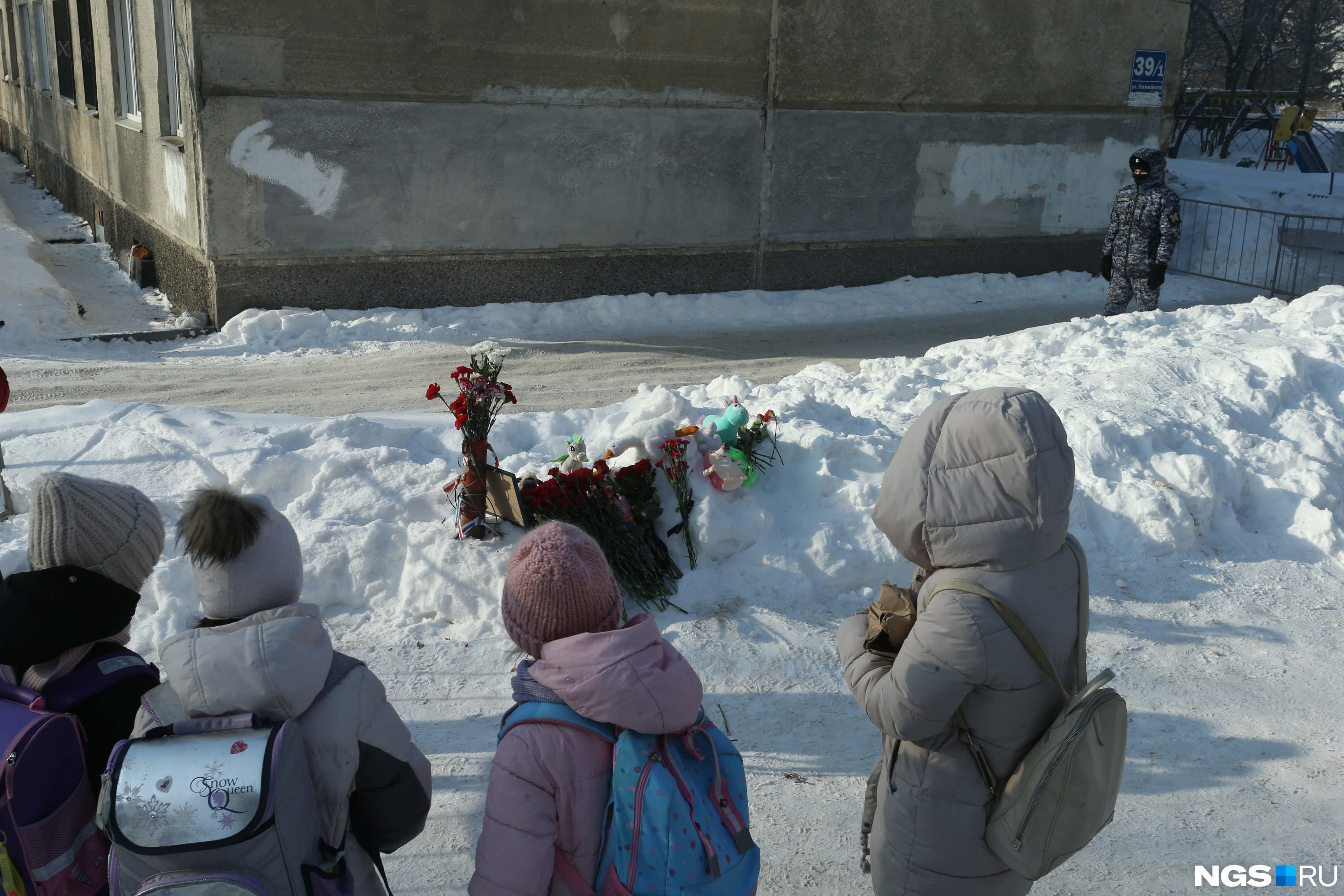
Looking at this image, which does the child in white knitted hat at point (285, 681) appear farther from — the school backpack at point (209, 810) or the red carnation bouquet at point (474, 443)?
the red carnation bouquet at point (474, 443)

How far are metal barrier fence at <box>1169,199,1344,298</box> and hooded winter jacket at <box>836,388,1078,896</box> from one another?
15457mm

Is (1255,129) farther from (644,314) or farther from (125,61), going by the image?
(125,61)

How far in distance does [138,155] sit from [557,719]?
12.8 m

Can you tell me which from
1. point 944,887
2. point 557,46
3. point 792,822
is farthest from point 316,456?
point 557,46

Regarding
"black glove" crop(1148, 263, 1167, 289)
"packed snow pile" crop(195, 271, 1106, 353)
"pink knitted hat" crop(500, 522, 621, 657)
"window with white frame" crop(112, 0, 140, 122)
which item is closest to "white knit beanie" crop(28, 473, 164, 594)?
"pink knitted hat" crop(500, 522, 621, 657)

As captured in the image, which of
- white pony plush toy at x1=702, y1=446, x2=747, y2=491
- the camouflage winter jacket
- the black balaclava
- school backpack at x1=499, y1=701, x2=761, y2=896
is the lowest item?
white pony plush toy at x1=702, y1=446, x2=747, y2=491

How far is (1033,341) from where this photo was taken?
8453mm

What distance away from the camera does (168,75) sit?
11.2m

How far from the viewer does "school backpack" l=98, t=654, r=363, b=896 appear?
6.27ft

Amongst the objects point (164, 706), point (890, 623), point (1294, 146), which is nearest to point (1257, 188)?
point (1294, 146)

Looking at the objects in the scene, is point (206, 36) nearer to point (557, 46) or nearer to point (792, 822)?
point (557, 46)

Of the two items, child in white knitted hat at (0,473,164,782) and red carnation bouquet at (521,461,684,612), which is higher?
child in white knitted hat at (0,473,164,782)

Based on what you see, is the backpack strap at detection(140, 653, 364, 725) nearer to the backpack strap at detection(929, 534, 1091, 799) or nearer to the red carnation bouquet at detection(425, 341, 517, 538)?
the backpack strap at detection(929, 534, 1091, 799)
